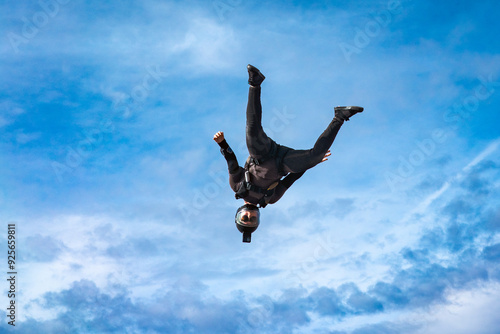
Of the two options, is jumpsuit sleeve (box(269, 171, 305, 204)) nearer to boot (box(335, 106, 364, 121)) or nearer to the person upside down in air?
the person upside down in air

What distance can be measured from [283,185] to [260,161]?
1555mm

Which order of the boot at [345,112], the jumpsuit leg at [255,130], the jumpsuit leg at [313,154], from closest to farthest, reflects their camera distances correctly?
the boot at [345,112]
the jumpsuit leg at [255,130]
the jumpsuit leg at [313,154]

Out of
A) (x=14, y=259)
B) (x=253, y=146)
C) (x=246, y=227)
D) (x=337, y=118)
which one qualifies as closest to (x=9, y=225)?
(x=14, y=259)

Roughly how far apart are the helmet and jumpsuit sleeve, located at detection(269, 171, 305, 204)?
57 cm

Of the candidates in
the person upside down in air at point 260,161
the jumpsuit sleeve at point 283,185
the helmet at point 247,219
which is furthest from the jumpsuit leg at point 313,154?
the helmet at point 247,219

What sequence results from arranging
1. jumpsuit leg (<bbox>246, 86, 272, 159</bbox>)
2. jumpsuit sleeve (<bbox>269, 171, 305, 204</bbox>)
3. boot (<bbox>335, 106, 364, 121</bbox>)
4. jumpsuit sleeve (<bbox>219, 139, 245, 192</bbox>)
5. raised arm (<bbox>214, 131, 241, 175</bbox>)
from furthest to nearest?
jumpsuit sleeve (<bbox>269, 171, 305, 204</bbox>)
jumpsuit sleeve (<bbox>219, 139, 245, 192</bbox>)
raised arm (<bbox>214, 131, 241, 175</bbox>)
jumpsuit leg (<bbox>246, 86, 272, 159</bbox>)
boot (<bbox>335, 106, 364, 121</bbox>)

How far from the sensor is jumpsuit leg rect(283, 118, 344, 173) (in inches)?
450

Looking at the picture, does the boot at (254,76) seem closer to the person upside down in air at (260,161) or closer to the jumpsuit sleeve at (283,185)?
the person upside down in air at (260,161)

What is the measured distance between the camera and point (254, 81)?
10.8m

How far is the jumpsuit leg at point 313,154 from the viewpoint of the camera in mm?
11422

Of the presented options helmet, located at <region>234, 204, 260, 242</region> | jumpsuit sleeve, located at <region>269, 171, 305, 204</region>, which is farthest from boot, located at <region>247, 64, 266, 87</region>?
helmet, located at <region>234, 204, 260, 242</region>

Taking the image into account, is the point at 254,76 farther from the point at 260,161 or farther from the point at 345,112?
the point at 260,161

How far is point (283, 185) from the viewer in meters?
13.4

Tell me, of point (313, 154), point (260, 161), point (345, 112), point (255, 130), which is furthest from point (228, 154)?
point (345, 112)
